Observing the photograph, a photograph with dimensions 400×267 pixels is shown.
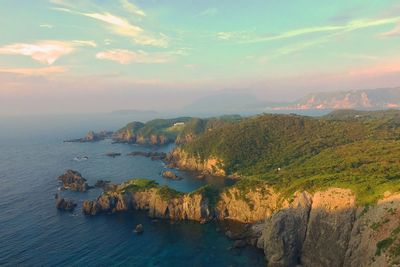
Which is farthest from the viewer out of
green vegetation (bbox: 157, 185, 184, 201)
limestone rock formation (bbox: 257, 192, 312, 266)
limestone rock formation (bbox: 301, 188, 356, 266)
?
green vegetation (bbox: 157, 185, 184, 201)

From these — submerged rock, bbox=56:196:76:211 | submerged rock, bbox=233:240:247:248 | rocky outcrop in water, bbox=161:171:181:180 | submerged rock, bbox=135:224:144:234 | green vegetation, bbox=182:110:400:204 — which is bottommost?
submerged rock, bbox=233:240:247:248

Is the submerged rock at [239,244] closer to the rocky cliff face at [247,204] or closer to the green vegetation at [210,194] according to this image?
the rocky cliff face at [247,204]

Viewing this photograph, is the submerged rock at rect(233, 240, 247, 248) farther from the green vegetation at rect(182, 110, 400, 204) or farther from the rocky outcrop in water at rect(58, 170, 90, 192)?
the rocky outcrop in water at rect(58, 170, 90, 192)

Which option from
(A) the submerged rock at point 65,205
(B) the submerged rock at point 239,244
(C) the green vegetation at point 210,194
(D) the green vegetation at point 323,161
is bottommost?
(B) the submerged rock at point 239,244

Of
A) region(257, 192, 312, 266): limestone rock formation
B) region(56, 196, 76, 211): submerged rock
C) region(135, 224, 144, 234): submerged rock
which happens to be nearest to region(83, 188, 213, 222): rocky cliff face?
region(56, 196, 76, 211): submerged rock

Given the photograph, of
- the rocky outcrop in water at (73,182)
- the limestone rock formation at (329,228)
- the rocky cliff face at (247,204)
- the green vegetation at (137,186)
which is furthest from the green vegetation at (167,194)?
the rocky outcrop in water at (73,182)

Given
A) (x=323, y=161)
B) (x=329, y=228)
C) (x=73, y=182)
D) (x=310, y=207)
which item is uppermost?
(x=323, y=161)

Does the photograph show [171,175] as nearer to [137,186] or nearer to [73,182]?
[73,182]

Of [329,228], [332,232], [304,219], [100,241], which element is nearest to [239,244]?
[304,219]

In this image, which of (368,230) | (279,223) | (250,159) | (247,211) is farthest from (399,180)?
(250,159)

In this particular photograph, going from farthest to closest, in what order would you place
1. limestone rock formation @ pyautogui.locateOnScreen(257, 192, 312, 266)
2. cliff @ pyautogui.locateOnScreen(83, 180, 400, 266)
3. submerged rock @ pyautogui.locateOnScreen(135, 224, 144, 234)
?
submerged rock @ pyautogui.locateOnScreen(135, 224, 144, 234) < limestone rock formation @ pyautogui.locateOnScreen(257, 192, 312, 266) < cliff @ pyautogui.locateOnScreen(83, 180, 400, 266)
